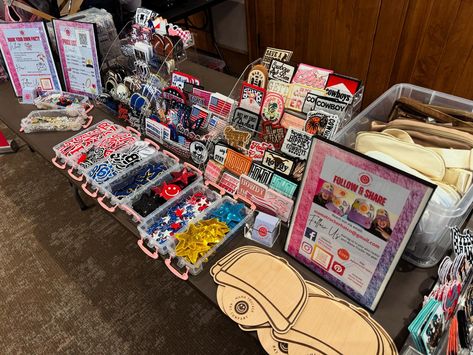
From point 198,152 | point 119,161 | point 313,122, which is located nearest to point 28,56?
point 119,161

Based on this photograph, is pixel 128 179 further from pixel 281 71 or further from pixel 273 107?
pixel 281 71

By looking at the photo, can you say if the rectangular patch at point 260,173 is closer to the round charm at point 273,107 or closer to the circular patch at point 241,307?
the round charm at point 273,107

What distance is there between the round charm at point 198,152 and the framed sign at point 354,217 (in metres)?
0.47

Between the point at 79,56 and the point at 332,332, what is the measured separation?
162 centimetres

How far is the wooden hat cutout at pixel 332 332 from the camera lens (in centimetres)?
77

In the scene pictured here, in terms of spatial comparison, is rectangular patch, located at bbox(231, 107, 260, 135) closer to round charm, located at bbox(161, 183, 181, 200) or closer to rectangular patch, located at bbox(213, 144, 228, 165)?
rectangular patch, located at bbox(213, 144, 228, 165)

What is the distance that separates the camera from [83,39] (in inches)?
63.6

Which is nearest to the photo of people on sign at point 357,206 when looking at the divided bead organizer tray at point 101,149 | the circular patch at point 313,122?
the circular patch at point 313,122

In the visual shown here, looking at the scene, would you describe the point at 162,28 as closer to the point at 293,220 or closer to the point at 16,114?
the point at 16,114

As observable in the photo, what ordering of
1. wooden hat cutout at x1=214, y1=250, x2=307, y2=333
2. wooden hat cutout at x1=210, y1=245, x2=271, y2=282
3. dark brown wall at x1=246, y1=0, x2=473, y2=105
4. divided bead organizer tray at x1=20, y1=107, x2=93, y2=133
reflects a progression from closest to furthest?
wooden hat cutout at x1=214, y1=250, x2=307, y2=333 < wooden hat cutout at x1=210, y1=245, x2=271, y2=282 < divided bead organizer tray at x1=20, y1=107, x2=93, y2=133 < dark brown wall at x1=246, y1=0, x2=473, y2=105

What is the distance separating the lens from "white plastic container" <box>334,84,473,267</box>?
2.65 feet

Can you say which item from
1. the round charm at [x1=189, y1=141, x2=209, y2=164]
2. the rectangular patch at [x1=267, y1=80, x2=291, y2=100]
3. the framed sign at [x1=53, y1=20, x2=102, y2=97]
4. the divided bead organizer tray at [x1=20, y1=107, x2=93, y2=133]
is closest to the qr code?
the framed sign at [x1=53, y1=20, x2=102, y2=97]

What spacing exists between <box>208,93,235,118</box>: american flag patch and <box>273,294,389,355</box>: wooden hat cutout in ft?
2.58

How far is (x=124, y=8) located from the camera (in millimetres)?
2285
